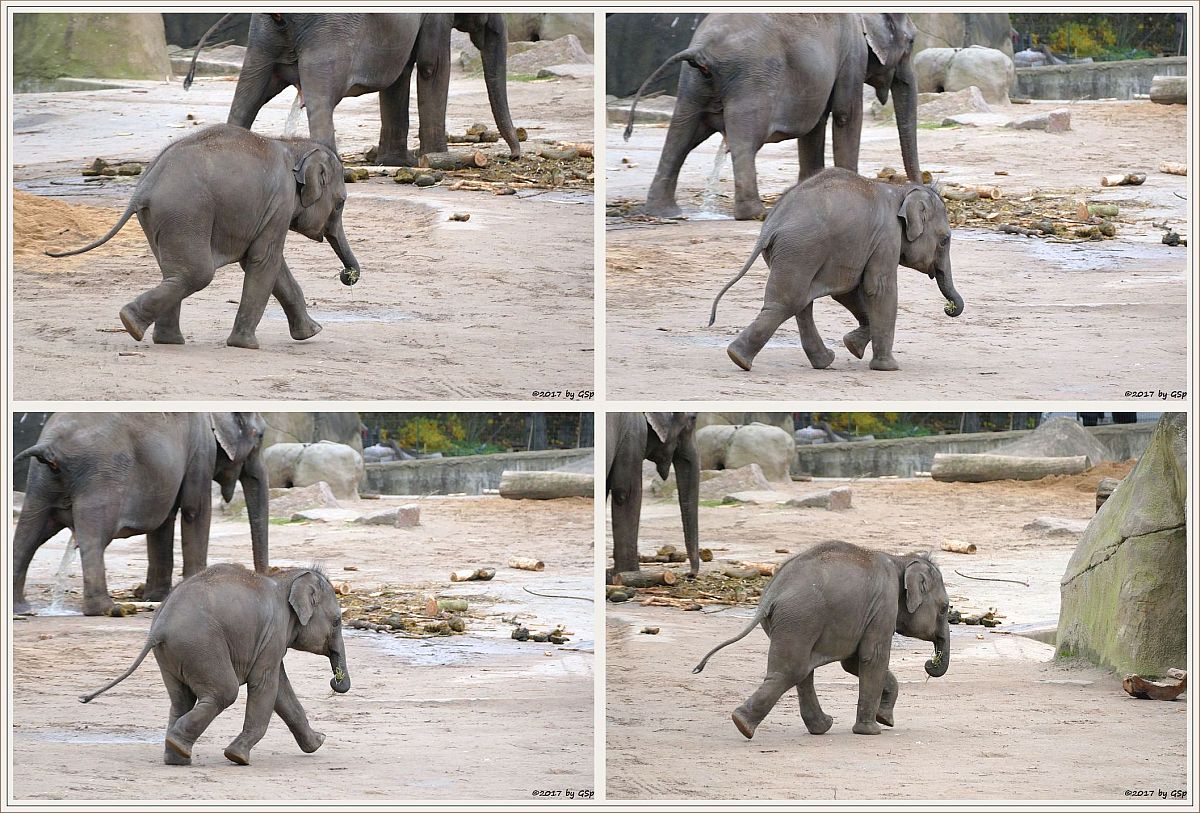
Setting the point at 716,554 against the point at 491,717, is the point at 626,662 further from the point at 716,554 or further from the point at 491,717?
the point at 716,554

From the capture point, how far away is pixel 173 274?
8.45 m

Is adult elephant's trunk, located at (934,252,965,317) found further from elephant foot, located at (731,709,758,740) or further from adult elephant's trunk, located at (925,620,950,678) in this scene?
elephant foot, located at (731,709,758,740)

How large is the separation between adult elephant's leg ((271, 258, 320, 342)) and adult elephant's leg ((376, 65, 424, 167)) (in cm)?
405

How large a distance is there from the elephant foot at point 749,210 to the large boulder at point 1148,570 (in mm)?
3610

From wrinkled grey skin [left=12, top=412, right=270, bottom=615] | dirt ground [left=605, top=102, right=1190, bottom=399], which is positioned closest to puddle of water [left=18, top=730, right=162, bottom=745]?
wrinkled grey skin [left=12, top=412, right=270, bottom=615]

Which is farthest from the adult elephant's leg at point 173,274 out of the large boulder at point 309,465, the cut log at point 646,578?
the large boulder at point 309,465

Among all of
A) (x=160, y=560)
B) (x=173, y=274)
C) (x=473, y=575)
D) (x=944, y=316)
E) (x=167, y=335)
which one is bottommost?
(x=473, y=575)

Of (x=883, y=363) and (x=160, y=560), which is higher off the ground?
(x=883, y=363)

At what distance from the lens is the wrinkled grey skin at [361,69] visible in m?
11.3

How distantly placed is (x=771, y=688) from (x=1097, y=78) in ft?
62.3

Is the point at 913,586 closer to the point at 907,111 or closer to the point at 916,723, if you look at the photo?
the point at 916,723

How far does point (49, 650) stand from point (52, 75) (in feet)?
42.7

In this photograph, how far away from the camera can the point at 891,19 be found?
13.4 metres

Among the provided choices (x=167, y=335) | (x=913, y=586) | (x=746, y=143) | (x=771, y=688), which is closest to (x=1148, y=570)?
(x=913, y=586)
